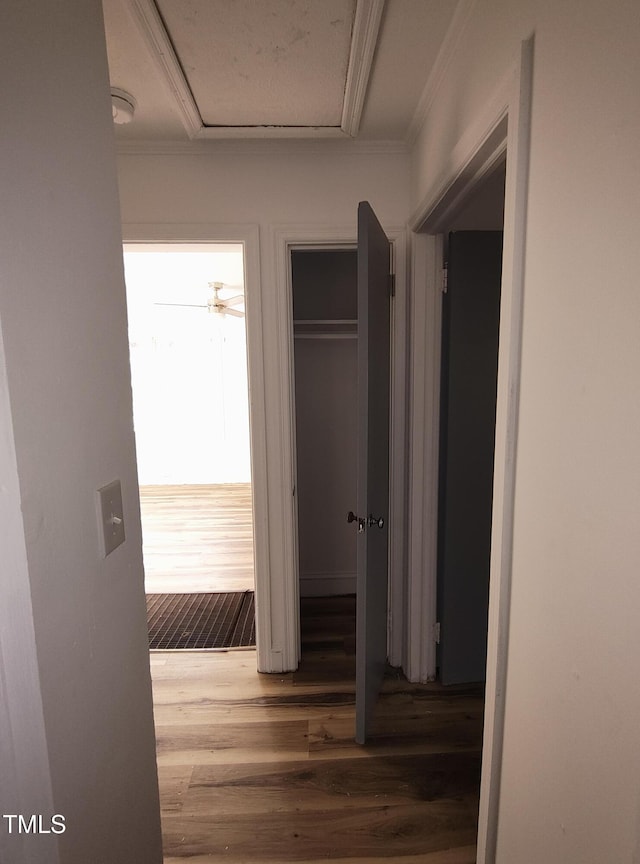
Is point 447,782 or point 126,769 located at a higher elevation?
point 126,769

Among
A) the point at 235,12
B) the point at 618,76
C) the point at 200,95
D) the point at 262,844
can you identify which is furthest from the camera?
the point at 200,95

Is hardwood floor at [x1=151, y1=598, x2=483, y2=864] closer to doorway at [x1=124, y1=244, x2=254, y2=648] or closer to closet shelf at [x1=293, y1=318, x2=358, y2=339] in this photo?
doorway at [x1=124, y1=244, x2=254, y2=648]

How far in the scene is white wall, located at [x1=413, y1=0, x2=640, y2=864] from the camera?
0.65 m

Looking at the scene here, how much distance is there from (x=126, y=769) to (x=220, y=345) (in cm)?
537

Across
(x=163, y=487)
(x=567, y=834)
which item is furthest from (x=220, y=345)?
(x=567, y=834)

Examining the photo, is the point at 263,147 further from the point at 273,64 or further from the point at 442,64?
the point at 442,64

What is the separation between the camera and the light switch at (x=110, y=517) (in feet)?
2.82

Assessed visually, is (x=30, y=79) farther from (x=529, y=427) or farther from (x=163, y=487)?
(x=163, y=487)

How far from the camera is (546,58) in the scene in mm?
851

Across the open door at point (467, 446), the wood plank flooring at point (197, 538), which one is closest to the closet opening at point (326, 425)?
the wood plank flooring at point (197, 538)

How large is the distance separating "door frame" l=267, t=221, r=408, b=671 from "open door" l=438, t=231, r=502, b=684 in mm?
194

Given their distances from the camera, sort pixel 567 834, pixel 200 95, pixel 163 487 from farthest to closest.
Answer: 1. pixel 163 487
2. pixel 200 95
3. pixel 567 834

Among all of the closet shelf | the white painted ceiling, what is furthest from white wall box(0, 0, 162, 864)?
the closet shelf

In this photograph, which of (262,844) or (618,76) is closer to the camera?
(618,76)
